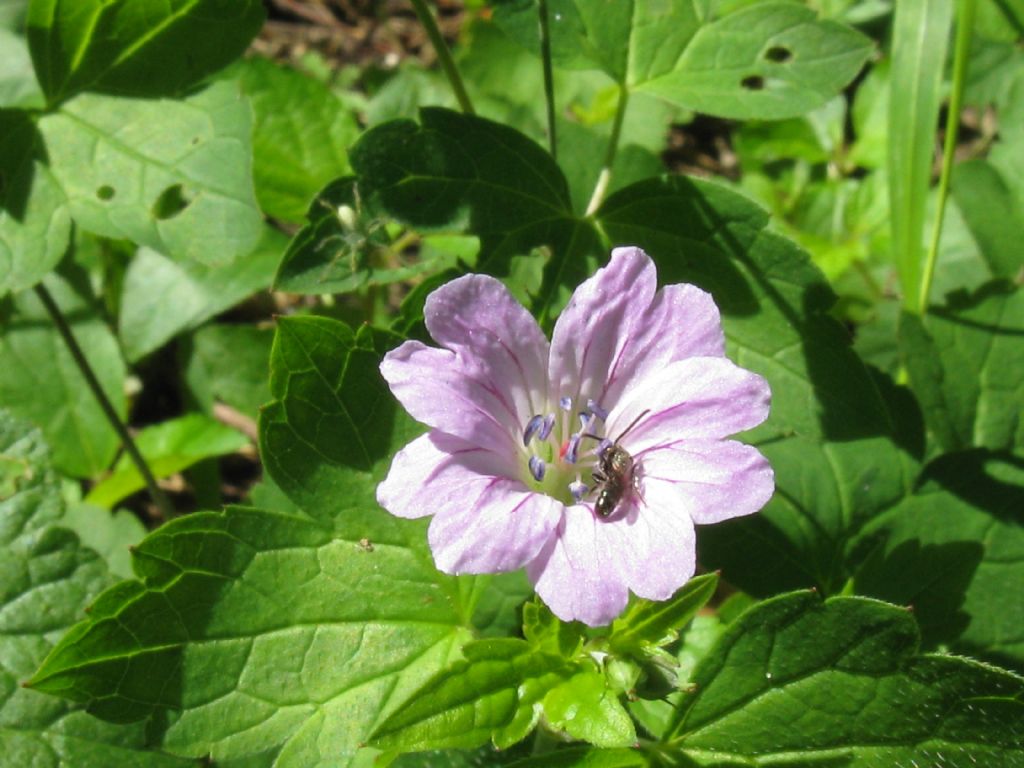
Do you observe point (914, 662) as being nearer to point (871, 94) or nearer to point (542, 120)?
point (542, 120)

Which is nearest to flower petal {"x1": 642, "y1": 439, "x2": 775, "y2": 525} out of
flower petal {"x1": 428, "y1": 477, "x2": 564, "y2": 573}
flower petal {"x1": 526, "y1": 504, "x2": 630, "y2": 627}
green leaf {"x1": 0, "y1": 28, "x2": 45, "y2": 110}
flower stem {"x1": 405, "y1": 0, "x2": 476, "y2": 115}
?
flower petal {"x1": 526, "y1": 504, "x2": 630, "y2": 627}

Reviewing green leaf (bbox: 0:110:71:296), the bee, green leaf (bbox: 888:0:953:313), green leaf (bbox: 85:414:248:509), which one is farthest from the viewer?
green leaf (bbox: 85:414:248:509)

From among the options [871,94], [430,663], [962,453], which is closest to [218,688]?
[430,663]

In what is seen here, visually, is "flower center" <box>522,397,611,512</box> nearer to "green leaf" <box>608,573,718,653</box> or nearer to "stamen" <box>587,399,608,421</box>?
"stamen" <box>587,399,608,421</box>

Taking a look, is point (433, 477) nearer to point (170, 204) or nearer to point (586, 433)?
point (586, 433)

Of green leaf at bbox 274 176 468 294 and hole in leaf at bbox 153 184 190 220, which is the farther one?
hole in leaf at bbox 153 184 190 220

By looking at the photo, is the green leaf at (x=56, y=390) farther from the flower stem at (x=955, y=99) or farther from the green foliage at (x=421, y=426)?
the flower stem at (x=955, y=99)

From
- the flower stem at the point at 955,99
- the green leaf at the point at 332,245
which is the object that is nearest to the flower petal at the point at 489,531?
the green leaf at the point at 332,245

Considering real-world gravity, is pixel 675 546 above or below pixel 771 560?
above
